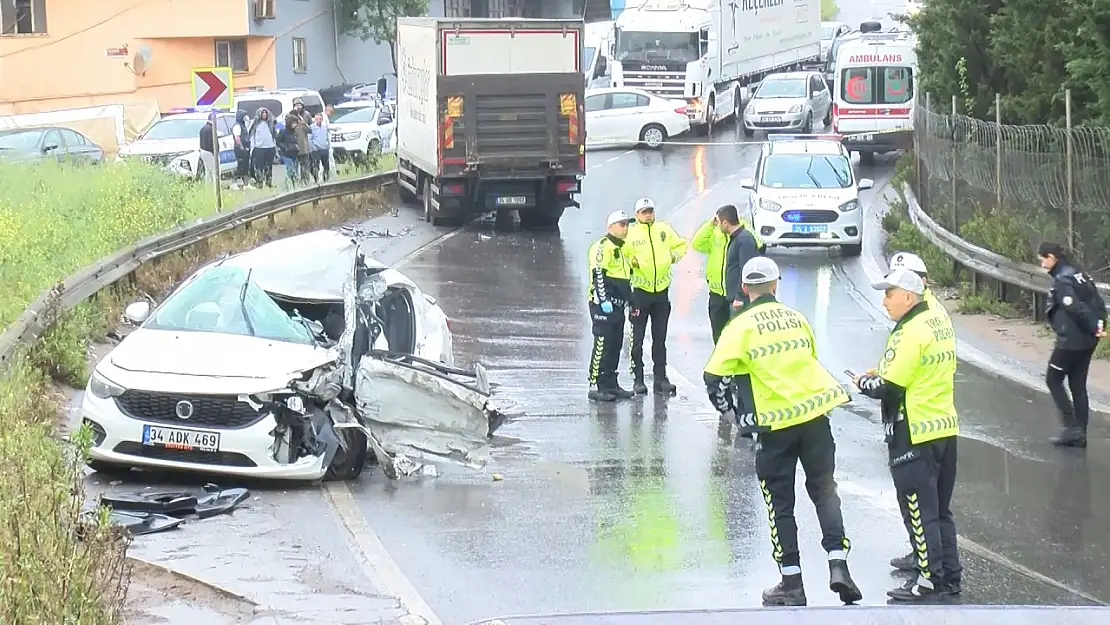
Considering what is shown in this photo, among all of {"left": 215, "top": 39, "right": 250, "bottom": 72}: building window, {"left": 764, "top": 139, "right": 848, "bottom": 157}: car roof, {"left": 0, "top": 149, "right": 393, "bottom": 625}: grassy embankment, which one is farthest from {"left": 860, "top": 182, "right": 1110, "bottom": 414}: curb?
{"left": 215, "top": 39, "right": 250, "bottom": 72}: building window

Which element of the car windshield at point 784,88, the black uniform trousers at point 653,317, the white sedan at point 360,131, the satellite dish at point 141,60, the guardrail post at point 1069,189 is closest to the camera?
the black uniform trousers at point 653,317

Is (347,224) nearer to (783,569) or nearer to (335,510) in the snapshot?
(335,510)

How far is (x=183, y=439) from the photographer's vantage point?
1005cm

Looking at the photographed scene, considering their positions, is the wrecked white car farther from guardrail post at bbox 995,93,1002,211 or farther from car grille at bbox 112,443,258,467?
guardrail post at bbox 995,93,1002,211

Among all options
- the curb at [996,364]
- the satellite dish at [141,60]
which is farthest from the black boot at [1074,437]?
the satellite dish at [141,60]

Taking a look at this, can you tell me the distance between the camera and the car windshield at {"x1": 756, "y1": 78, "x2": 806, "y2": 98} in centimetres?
4025

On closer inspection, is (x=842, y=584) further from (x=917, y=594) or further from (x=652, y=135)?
(x=652, y=135)

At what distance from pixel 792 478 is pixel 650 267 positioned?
583 cm

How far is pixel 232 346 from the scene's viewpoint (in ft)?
35.0

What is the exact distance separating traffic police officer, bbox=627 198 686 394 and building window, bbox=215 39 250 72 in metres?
36.4

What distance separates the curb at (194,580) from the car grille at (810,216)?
53.4 ft

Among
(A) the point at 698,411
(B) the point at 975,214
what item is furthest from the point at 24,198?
(B) the point at 975,214

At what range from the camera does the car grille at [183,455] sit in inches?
397

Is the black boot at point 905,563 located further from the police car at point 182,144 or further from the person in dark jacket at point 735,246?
the police car at point 182,144
